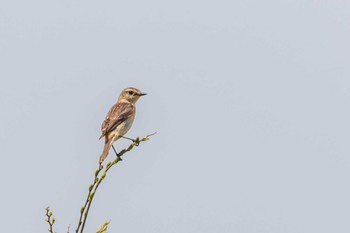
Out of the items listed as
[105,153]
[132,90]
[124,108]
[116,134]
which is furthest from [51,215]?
[132,90]

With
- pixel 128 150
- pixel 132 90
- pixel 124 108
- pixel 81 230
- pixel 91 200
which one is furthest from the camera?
pixel 132 90

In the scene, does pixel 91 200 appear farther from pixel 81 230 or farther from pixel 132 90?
pixel 132 90

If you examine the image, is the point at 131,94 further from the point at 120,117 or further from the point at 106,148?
the point at 106,148

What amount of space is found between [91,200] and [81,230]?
57 cm

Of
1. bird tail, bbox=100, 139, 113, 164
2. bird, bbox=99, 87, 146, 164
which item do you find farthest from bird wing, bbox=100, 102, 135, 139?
bird tail, bbox=100, 139, 113, 164

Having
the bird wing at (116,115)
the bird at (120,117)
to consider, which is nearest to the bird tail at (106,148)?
the bird at (120,117)

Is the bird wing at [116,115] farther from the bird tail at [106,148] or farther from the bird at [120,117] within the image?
the bird tail at [106,148]

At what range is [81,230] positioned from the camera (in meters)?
4.91

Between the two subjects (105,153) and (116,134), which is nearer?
(105,153)

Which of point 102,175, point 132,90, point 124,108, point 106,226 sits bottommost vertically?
point 106,226

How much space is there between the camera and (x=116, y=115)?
11.4 m

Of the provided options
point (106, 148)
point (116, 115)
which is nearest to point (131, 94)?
point (116, 115)

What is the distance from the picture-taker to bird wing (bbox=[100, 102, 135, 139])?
10620mm

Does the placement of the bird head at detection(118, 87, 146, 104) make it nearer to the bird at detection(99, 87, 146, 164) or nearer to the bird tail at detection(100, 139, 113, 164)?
the bird at detection(99, 87, 146, 164)
